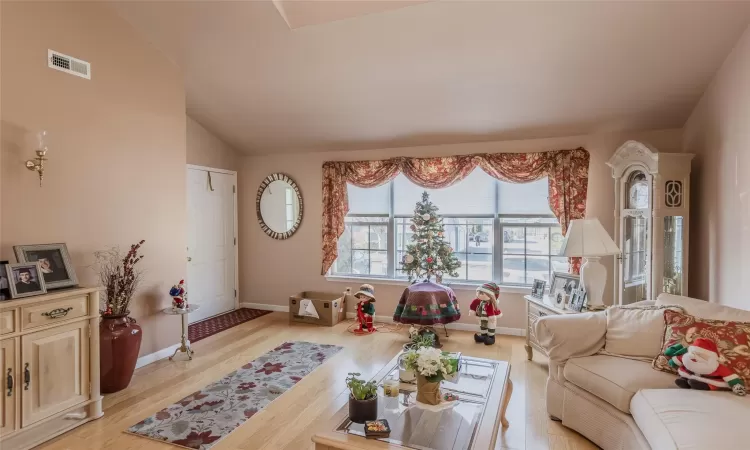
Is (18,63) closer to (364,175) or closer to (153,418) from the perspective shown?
(153,418)

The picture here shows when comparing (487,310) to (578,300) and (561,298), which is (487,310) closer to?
(561,298)

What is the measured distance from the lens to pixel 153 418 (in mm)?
2762

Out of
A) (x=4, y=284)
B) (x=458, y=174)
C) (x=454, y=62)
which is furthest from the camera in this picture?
(x=458, y=174)

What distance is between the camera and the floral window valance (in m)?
4.31

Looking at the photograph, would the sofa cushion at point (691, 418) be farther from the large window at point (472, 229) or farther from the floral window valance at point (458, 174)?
the large window at point (472, 229)

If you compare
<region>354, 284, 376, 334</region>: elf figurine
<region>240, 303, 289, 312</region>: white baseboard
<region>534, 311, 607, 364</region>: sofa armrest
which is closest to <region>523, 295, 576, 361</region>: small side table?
<region>534, 311, 607, 364</region>: sofa armrest

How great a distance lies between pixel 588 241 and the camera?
3107 mm

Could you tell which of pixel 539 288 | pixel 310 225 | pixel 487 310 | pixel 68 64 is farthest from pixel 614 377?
pixel 68 64

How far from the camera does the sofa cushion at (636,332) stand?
8.11ft

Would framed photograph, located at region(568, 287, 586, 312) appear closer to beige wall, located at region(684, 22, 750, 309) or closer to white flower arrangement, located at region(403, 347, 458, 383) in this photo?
beige wall, located at region(684, 22, 750, 309)

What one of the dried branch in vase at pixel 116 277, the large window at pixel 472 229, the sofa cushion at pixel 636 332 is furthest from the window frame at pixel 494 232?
the dried branch in vase at pixel 116 277

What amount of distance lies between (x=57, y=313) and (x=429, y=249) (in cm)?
327

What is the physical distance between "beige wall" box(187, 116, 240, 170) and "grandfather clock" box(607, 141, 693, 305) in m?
4.70

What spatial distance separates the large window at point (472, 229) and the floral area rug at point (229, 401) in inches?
66.0
